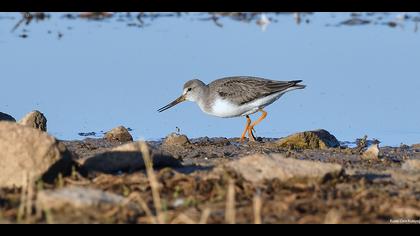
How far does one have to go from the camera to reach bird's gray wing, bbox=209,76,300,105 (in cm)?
1248

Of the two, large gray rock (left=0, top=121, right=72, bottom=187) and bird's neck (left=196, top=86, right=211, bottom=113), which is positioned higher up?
bird's neck (left=196, top=86, right=211, bottom=113)

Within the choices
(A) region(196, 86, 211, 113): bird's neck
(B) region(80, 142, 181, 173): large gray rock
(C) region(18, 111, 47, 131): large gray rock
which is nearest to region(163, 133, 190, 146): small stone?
Answer: (C) region(18, 111, 47, 131): large gray rock

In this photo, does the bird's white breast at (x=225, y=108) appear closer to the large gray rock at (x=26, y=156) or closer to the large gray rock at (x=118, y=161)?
the large gray rock at (x=118, y=161)

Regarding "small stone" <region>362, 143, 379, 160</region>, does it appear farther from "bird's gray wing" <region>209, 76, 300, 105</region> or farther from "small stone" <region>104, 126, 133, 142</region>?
"bird's gray wing" <region>209, 76, 300, 105</region>

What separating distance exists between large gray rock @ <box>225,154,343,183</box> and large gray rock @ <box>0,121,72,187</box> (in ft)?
4.32

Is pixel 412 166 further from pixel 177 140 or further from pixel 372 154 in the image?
pixel 177 140

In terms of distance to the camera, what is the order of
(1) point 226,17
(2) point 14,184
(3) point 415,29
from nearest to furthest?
(2) point 14,184 → (3) point 415,29 → (1) point 226,17

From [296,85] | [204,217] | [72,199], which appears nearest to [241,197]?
[204,217]

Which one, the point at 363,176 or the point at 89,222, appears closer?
the point at 89,222
